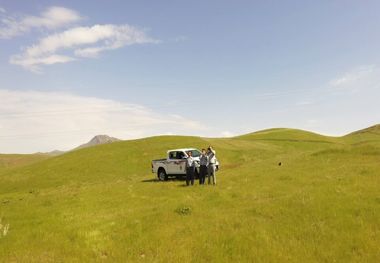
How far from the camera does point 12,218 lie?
19.5 metres

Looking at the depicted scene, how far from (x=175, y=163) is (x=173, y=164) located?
33 cm

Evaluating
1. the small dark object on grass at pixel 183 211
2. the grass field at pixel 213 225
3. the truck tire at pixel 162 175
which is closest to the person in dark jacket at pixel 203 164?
the grass field at pixel 213 225

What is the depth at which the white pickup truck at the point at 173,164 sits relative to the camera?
33031mm

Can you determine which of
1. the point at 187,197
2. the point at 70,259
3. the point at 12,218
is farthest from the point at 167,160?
the point at 70,259

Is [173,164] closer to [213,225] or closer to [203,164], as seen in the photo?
[203,164]

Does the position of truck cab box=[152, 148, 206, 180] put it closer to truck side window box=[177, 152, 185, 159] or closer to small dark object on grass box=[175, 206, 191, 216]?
truck side window box=[177, 152, 185, 159]

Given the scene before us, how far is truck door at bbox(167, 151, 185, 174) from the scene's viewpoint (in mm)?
33000

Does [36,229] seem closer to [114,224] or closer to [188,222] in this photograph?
[114,224]

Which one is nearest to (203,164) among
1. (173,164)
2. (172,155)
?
(173,164)

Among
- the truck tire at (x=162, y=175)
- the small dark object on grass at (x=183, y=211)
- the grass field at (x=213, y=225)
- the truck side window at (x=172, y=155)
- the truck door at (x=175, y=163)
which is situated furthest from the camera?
the truck tire at (x=162, y=175)

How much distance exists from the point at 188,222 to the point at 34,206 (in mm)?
12351

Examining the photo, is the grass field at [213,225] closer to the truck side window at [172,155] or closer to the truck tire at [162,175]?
the truck side window at [172,155]

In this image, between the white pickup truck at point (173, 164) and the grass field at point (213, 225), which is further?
the white pickup truck at point (173, 164)

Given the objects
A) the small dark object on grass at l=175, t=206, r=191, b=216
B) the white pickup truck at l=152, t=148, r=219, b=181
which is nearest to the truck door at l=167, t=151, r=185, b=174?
→ the white pickup truck at l=152, t=148, r=219, b=181
